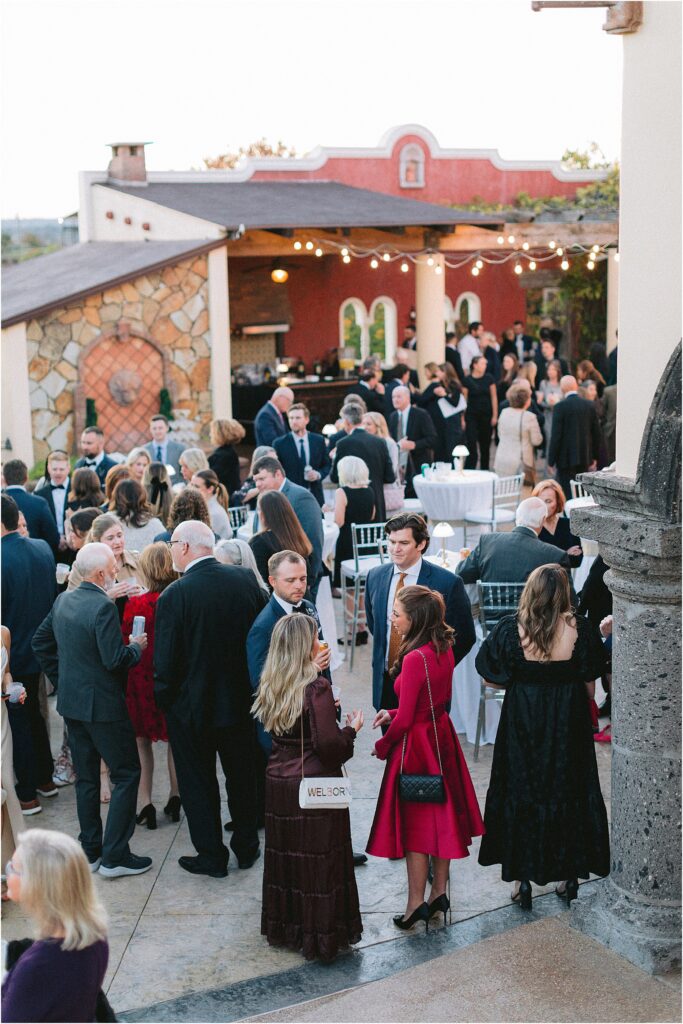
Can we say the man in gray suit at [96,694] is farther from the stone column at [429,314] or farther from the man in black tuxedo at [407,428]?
the stone column at [429,314]

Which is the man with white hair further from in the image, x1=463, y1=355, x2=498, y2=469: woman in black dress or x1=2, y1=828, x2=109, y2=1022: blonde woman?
x1=463, y1=355, x2=498, y2=469: woman in black dress

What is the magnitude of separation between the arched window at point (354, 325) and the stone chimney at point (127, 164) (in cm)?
561

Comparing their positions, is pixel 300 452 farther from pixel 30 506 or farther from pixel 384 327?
pixel 384 327

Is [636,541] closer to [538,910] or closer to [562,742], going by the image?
[562,742]

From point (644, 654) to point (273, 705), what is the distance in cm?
158

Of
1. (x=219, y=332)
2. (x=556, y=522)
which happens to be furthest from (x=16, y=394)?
(x=556, y=522)

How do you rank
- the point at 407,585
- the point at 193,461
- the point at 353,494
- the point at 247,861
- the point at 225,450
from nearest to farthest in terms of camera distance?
1. the point at 407,585
2. the point at 247,861
3. the point at 193,461
4. the point at 353,494
5. the point at 225,450

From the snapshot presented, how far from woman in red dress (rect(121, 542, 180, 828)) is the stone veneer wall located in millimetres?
8248

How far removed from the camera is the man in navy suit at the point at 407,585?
600 cm

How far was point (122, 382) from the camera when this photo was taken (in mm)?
14883

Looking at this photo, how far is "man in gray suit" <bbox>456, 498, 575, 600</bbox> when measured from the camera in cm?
687

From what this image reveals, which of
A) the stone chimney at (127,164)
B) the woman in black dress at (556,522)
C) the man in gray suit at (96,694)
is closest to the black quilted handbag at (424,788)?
the man in gray suit at (96,694)

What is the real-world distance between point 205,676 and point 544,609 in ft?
5.51

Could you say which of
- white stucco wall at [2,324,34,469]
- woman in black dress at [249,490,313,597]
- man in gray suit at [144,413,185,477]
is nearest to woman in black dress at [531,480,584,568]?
woman in black dress at [249,490,313,597]
